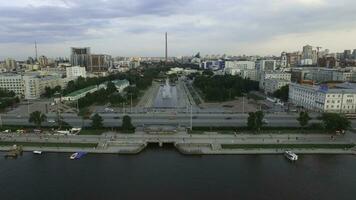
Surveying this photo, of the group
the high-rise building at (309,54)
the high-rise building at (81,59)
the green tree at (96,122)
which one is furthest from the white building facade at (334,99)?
the high-rise building at (81,59)

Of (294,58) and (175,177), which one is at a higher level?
(294,58)

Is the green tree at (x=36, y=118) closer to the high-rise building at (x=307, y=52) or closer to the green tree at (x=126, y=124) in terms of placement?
the green tree at (x=126, y=124)

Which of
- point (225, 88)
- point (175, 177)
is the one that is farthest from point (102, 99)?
point (175, 177)

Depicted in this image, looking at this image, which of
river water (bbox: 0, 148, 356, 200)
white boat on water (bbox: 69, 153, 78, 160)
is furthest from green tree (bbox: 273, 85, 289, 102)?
white boat on water (bbox: 69, 153, 78, 160)

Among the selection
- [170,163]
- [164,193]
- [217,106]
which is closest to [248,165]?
[170,163]

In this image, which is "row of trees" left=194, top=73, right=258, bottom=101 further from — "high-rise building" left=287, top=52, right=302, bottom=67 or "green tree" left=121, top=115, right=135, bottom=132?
"high-rise building" left=287, top=52, right=302, bottom=67

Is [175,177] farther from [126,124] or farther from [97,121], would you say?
[97,121]

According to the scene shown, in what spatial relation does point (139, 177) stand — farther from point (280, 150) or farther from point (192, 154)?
point (280, 150)
